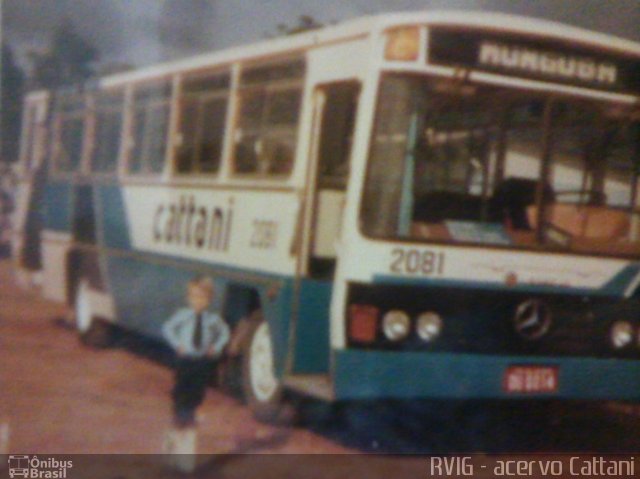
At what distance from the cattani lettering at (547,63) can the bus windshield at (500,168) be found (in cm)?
13

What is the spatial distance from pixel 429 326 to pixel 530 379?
755 mm

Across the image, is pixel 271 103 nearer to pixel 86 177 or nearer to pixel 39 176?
pixel 86 177

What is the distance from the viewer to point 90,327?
416 inches

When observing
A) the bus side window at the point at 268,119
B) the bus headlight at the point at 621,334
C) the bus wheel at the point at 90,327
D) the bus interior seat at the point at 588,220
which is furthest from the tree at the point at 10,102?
the bus headlight at the point at 621,334

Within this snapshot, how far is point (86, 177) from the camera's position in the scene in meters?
10.1

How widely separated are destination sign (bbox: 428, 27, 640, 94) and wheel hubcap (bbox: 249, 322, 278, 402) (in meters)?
2.27

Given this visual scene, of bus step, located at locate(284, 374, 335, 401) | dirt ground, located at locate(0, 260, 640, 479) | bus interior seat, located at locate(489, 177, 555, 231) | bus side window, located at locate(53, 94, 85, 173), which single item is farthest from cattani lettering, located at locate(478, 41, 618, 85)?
bus side window, located at locate(53, 94, 85, 173)

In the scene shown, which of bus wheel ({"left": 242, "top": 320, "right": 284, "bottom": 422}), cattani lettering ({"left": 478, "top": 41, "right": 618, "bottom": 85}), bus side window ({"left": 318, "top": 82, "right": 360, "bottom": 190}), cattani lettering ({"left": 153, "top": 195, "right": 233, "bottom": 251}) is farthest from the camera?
cattani lettering ({"left": 153, "top": 195, "right": 233, "bottom": 251})

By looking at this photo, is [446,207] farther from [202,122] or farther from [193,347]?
[202,122]

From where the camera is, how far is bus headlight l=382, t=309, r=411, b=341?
6.30m

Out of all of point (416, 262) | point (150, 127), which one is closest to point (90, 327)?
point (150, 127)

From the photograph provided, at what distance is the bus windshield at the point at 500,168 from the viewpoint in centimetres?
627

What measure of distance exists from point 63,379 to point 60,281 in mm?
2660

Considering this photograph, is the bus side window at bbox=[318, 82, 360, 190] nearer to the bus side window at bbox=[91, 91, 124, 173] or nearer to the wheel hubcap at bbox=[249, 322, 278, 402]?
the wheel hubcap at bbox=[249, 322, 278, 402]
